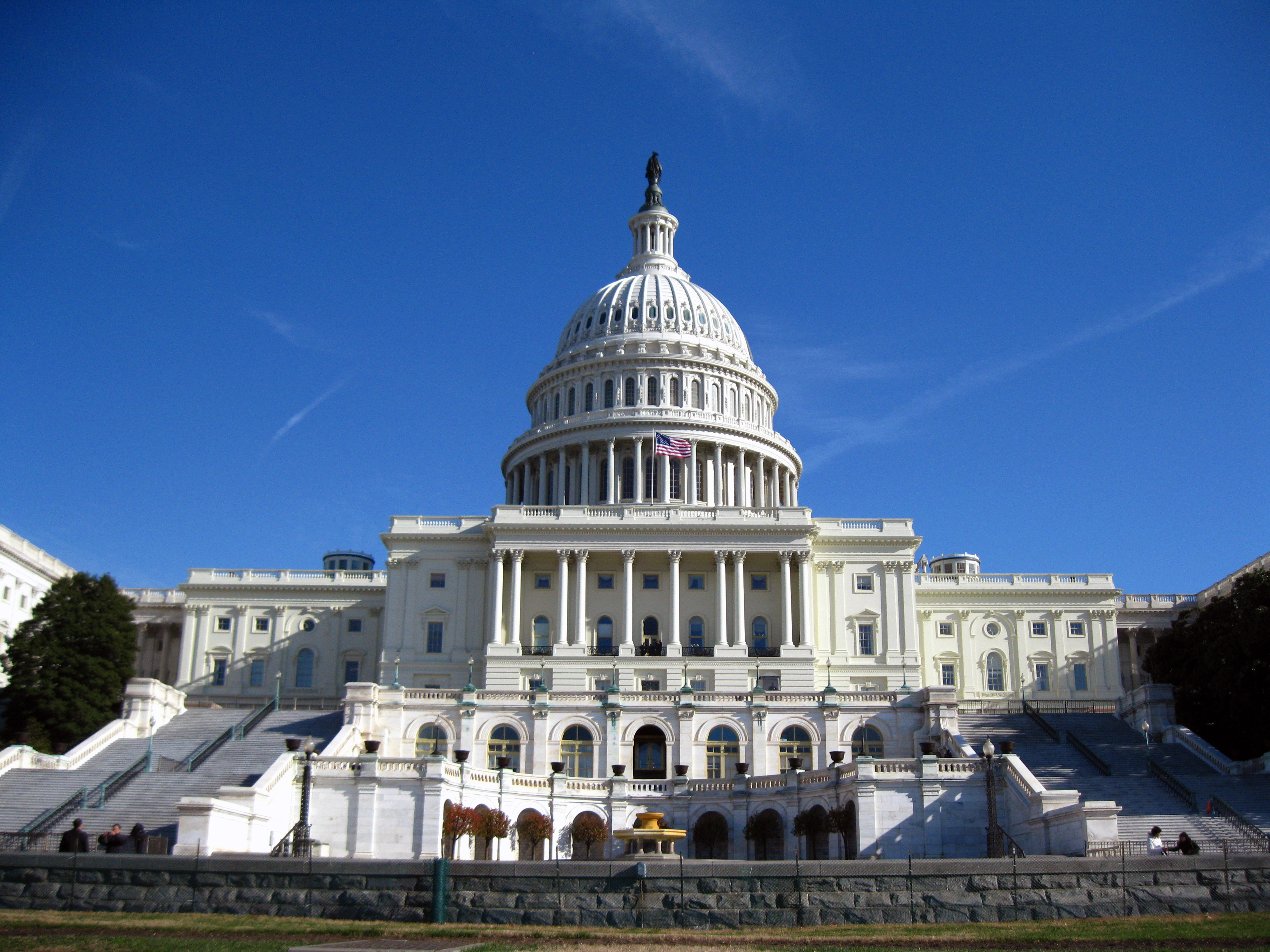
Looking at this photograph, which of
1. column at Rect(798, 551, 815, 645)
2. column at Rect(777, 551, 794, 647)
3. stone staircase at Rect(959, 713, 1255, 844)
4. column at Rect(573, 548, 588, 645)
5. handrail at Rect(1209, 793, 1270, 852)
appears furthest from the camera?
column at Rect(798, 551, 815, 645)

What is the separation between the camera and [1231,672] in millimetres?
61500

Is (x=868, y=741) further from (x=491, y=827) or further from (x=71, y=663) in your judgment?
(x=71, y=663)

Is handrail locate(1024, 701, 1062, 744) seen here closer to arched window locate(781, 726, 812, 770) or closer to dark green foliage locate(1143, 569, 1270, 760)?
dark green foliage locate(1143, 569, 1270, 760)

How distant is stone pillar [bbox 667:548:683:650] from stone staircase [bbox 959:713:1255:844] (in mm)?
22553

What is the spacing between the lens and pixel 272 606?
98938 mm

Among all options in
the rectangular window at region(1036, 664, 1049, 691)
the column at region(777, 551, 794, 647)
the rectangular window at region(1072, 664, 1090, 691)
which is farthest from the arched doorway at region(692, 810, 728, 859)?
the rectangular window at region(1072, 664, 1090, 691)

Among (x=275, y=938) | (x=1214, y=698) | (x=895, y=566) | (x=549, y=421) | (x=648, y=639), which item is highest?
(x=549, y=421)

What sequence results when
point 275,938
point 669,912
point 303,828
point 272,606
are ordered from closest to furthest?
1. point 275,938
2. point 669,912
3. point 303,828
4. point 272,606

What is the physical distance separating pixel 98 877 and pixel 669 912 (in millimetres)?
13334

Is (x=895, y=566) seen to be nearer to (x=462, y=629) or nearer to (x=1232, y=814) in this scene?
(x=462, y=629)

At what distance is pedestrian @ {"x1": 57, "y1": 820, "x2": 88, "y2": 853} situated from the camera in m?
35.2

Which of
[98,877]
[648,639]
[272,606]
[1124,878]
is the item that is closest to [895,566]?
[648,639]

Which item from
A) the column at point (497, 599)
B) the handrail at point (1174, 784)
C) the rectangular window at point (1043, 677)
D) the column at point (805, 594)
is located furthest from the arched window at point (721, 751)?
the rectangular window at point (1043, 677)

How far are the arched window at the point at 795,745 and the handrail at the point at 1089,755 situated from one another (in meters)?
12.1
